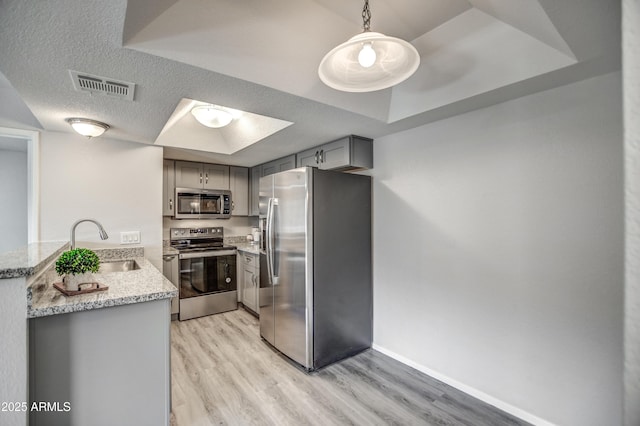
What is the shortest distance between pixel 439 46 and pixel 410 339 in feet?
7.96

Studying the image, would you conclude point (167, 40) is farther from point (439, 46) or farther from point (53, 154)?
point (53, 154)

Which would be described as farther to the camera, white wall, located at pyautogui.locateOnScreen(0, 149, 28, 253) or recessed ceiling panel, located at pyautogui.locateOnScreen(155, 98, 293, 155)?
white wall, located at pyautogui.locateOnScreen(0, 149, 28, 253)

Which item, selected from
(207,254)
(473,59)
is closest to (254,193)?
(207,254)

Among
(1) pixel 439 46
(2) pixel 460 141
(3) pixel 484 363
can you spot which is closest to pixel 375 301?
(3) pixel 484 363

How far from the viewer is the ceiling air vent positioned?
1.63 metres

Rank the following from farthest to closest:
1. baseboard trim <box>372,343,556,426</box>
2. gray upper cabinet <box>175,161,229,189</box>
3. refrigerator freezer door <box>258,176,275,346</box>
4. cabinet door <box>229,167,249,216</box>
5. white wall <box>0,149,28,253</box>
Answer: cabinet door <box>229,167,249,216</box> < gray upper cabinet <box>175,161,229,189</box> < white wall <box>0,149,28,253</box> < refrigerator freezer door <box>258,176,275,346</box> < baseboard trim <box>372,343,556,426</box>

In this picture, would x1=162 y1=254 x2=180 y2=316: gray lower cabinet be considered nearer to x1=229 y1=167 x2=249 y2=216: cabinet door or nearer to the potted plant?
x1=229 y1=167 x2=249 y2=216: cabinet door

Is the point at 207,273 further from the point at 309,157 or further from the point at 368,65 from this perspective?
the point at 368,65

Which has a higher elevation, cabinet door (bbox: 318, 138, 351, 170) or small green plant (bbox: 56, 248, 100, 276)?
cabinet door (bbox: 318, 138, 351, 170)

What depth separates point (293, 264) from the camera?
2.64 metres

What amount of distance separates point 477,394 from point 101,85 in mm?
3371

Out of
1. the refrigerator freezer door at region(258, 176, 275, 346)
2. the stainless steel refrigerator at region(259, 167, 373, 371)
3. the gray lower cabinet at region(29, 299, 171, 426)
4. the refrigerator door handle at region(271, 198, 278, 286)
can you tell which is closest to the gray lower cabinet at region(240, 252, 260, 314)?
the refrigerator freezer door at region(258, 176, 275, 346)

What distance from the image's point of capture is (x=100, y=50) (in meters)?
1.37

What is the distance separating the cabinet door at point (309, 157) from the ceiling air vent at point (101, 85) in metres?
1.81
